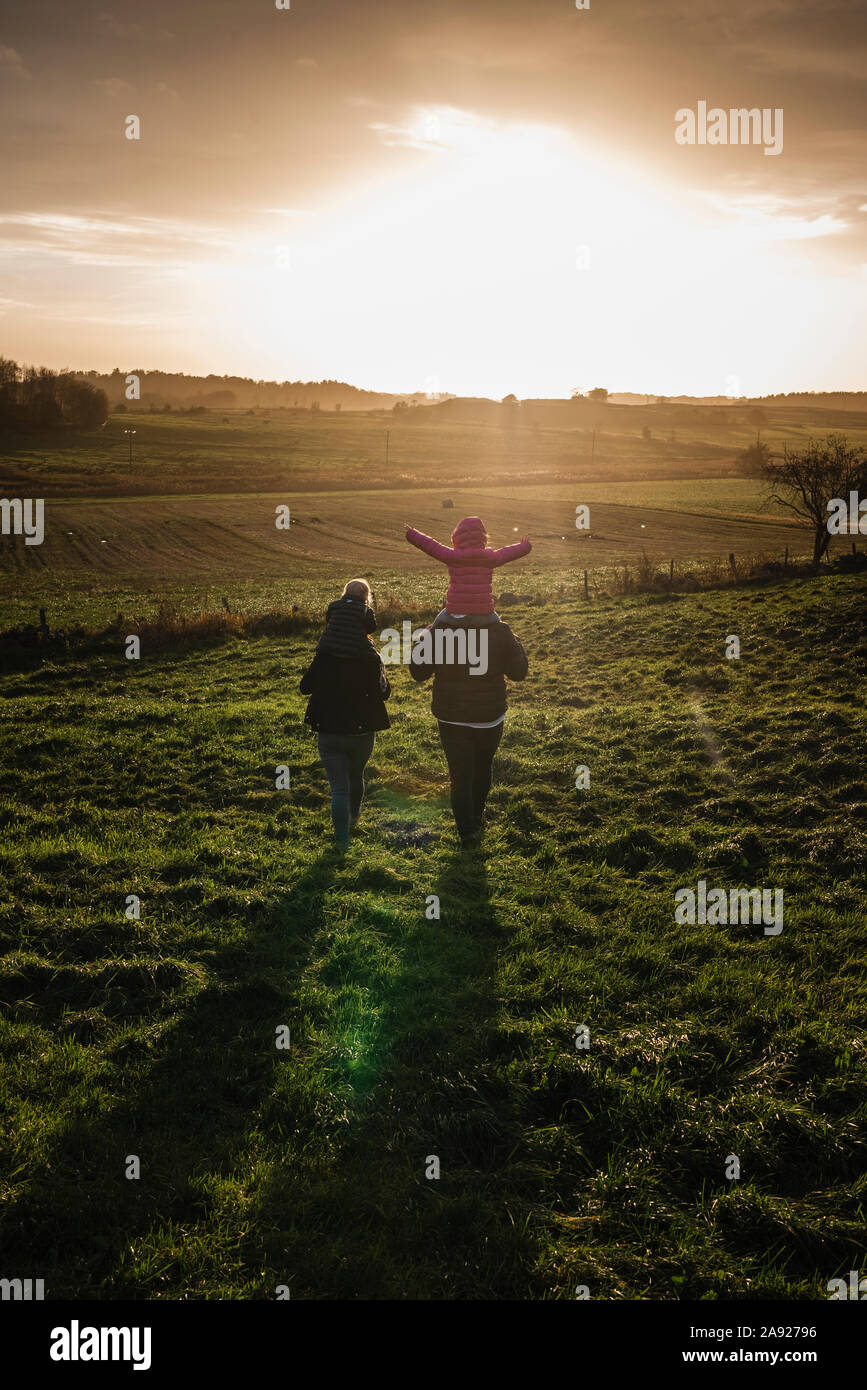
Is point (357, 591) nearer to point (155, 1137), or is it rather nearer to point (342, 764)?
point (342, 764)

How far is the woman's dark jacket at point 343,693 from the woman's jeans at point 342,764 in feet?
0.36

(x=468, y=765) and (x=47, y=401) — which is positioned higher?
(x=47, y=401)

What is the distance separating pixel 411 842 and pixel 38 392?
13977 centimetres

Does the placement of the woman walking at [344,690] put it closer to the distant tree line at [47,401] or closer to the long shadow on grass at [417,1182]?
the long shadow on grass at [417,1182]

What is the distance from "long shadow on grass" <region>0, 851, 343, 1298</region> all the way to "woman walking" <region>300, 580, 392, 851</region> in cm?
230

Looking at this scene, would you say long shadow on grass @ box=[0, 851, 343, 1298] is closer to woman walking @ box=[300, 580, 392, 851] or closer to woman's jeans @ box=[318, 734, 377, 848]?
woman's jeans @ box=[318, 734, 377, 848]

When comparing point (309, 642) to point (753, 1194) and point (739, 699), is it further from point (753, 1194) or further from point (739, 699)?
point (753, 1194)

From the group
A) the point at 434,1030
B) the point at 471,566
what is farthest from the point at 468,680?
the point at 434,1030

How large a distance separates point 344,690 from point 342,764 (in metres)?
0.77

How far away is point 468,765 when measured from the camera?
8273 mm

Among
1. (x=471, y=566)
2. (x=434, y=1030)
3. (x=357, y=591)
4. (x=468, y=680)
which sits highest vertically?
(x=471, y=566)
